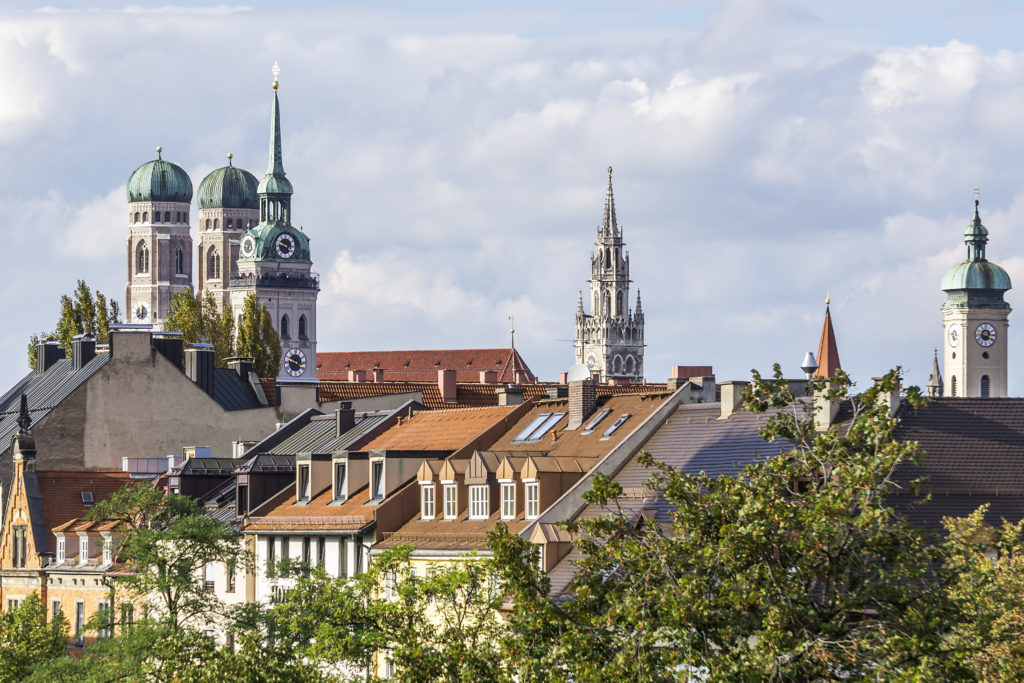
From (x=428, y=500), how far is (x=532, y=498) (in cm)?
548

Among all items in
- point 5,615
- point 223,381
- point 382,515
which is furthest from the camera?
point 223,381

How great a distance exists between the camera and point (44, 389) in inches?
3666

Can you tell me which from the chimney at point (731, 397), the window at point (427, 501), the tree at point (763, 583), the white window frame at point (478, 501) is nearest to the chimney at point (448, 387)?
the window at point (427, 501)

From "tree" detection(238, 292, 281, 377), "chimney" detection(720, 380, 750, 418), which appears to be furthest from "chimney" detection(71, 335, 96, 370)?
"tree" detection(238, 292, 281, 377)

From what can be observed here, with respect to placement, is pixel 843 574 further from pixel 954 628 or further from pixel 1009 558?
pixel 1009 558

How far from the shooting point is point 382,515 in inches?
2340

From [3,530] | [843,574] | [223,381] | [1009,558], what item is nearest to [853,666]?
[843,574]

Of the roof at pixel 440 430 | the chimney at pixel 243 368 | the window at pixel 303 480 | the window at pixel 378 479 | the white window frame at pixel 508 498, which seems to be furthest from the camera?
the chimney at pixel 243 368

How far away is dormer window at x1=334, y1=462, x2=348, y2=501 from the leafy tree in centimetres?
808

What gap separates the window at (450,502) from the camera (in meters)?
58.1

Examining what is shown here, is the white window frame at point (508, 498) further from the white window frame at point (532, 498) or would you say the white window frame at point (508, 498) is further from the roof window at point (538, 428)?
the roof window at point (538, 428)

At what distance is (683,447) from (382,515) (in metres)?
9.51

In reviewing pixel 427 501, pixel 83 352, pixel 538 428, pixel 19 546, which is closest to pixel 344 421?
pixel 538 428

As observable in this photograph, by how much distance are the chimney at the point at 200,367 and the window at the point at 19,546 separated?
13636 millimetres
